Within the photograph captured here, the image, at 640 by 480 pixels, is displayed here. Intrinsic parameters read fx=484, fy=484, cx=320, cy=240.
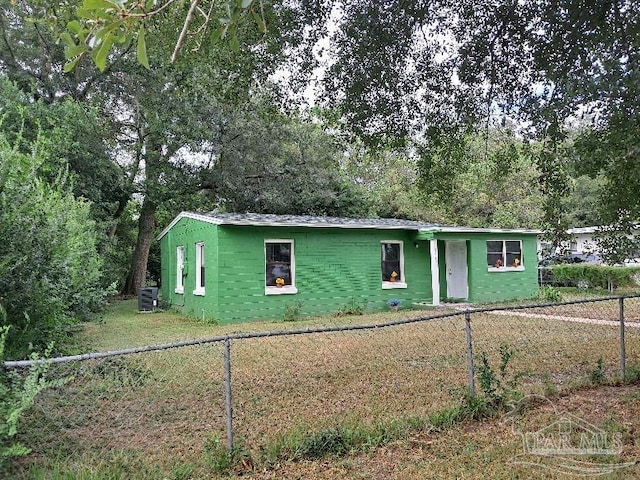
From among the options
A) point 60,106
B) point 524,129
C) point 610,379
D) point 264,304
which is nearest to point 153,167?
point 60,106

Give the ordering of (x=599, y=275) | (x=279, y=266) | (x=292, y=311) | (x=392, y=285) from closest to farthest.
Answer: (x=292, y=311) → (x=279, y=266) → (x=392, y=285) → (x=599, y=275)

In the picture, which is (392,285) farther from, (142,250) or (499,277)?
(142,250)

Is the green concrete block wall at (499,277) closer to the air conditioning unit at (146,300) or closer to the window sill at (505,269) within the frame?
the window sill at (505,269)

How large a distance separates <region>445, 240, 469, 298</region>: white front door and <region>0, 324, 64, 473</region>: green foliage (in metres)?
13.6

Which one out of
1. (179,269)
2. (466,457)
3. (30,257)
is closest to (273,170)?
(179,269)

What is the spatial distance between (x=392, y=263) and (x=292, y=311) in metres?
3.77

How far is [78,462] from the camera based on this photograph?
3.19 m

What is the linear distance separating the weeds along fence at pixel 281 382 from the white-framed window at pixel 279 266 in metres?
4.06

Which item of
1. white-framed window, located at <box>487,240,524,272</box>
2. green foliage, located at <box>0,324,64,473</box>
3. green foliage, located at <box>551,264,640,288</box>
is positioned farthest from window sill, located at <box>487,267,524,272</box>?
green foliage, located at <box>0,324,64,473</box>

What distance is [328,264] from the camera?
1277 cm

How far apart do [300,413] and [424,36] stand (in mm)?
4829

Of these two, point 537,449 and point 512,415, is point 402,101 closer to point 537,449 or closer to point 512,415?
point 512,415

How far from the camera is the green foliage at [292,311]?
38.0ft

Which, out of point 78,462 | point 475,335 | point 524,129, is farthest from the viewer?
point 475,335
